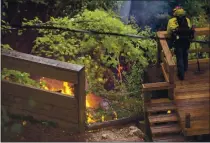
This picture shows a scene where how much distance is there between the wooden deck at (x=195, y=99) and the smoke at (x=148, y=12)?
9.60 metres

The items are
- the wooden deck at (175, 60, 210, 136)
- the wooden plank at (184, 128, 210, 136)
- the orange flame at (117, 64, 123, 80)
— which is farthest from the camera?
the orange flame at (117, 64, 123, 80)

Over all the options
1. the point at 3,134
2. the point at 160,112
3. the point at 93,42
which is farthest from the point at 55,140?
the point at 93,42

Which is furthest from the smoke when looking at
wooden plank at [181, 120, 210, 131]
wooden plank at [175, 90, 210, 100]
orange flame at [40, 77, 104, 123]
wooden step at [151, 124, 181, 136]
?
wooden plank at [181, 120, 210, 131]

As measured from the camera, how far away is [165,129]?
9102mm

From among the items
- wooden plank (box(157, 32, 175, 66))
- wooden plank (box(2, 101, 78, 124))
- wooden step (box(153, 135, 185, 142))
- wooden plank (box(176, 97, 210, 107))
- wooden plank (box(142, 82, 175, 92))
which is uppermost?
wooden plank (box(157, 32, 175, 66))

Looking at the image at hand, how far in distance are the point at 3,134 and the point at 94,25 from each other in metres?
4.55

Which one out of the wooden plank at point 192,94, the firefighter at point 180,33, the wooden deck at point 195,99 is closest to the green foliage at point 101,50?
the wooden plank at point 192,94

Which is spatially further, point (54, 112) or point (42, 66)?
point (54, 112)

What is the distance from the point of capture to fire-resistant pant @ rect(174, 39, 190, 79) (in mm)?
10070

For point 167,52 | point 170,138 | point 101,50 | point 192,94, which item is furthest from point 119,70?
point 170,138

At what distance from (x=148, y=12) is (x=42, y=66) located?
1528cm

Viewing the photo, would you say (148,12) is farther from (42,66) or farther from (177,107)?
(42,66)

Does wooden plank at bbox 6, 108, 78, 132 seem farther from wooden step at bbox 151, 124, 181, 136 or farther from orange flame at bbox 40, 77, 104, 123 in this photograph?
orange flame at bbox 40, 77, 104, 123

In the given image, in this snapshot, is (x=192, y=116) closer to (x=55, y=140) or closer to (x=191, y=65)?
(x=191, y=65)
